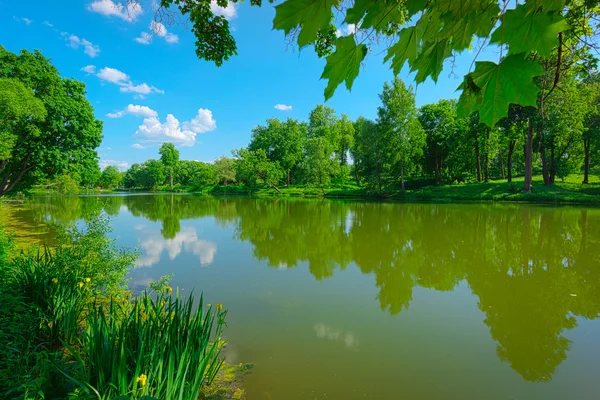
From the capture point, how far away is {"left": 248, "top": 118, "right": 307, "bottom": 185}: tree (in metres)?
53.8

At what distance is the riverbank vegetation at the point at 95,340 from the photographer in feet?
6.74

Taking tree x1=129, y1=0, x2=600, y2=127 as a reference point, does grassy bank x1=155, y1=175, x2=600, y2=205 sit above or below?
below

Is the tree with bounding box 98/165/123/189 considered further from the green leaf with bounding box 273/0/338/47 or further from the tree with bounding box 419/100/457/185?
the green leaf with bounding box 273/0/338/47

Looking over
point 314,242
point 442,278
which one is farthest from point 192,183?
point 442,278

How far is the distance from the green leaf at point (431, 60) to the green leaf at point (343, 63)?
0.29 meters

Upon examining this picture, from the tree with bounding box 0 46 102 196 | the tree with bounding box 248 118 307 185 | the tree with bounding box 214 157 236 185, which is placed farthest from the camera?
the tree with bounding box 214 157 236 185

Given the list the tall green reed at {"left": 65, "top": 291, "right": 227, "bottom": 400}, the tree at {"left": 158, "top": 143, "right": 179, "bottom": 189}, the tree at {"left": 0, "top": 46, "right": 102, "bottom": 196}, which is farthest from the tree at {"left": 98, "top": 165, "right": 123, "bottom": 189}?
the tall green reed at {"left": 65, "top": 291, "right": 227, "bottom": 400}

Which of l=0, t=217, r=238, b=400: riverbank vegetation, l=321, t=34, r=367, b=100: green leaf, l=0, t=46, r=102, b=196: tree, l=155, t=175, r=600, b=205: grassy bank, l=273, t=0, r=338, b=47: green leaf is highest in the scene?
l=0, t=46, r=102, b=196: tree

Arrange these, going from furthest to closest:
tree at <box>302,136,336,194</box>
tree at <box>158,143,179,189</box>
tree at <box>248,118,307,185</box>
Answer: tree at <box>158,143,179,189</box>, tree at <box>248,118,307,185</box>, tree at <box>302,136,336,194</box>

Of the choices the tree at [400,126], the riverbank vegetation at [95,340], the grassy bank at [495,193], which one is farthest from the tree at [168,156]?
the riverbank vegetation at [95,340]

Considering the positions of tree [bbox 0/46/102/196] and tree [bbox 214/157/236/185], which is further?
tree [bbox 214/157/236/185]

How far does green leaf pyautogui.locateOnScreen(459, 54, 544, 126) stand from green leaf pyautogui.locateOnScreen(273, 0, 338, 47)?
492 mm

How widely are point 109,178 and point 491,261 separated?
4399 inches

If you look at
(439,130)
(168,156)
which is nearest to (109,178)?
(168,156)
